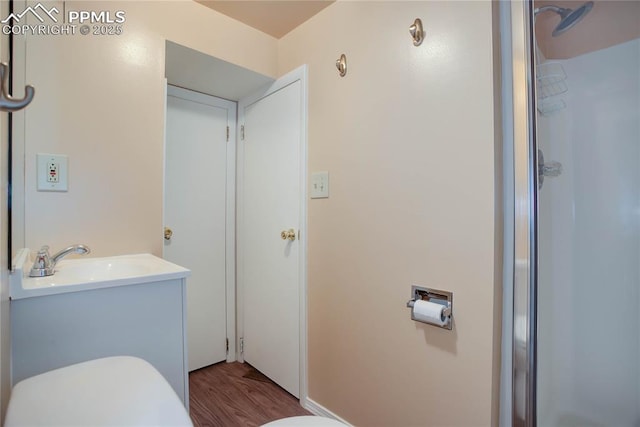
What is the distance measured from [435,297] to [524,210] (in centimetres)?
45

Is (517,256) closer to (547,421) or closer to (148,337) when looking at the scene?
(547,421)

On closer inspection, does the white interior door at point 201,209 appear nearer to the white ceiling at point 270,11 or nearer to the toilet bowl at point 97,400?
the white ceiling at point 270,11

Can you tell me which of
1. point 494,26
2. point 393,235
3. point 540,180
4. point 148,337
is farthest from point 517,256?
point 148,337

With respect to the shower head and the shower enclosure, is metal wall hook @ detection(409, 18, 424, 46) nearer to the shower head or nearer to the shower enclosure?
the shower enclosure

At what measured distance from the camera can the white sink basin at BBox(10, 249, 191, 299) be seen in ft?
2.89

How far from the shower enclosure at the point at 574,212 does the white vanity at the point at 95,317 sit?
47.6 inches

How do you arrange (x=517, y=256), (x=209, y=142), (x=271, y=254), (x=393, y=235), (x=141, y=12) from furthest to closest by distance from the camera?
(x=209, y=142) < (x=271, y=254) < (x=141, y=12) < (x=393, y=235) < (x=517, y=256)

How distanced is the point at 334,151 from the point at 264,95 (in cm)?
80

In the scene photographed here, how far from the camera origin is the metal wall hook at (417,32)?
3.98ft

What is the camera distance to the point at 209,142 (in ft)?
7.15

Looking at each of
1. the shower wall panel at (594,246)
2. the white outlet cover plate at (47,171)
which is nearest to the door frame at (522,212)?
the shower wall panel at (594,246)

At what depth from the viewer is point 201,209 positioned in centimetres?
214

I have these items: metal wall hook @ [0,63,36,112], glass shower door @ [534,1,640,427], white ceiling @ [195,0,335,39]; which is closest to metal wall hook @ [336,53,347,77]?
white ceiling @ [195,0,335,39]

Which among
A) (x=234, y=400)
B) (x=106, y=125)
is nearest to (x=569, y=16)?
(x=106, y=125)
